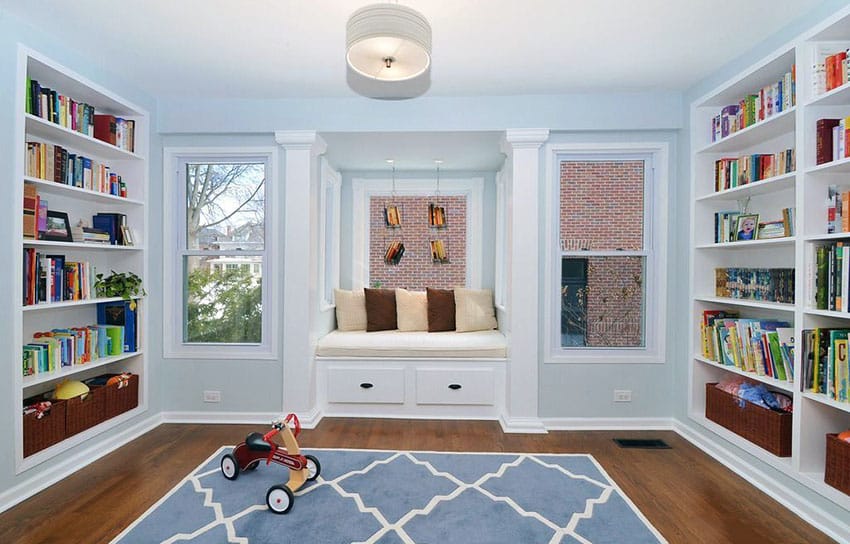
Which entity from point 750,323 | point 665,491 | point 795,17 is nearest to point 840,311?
point 750,323

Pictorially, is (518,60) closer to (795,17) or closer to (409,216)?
(795,17)

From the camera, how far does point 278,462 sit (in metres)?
2.60

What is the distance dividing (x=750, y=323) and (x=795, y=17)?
5.66ft

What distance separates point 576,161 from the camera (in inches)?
145

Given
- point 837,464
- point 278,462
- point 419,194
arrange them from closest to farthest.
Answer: point 837,464, point 278,462, point 419,194

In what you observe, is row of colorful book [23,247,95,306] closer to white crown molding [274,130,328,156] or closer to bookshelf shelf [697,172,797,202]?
white crown molding [274,130,328,156]

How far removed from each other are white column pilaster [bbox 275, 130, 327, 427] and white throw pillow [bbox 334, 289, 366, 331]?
3.13 ft

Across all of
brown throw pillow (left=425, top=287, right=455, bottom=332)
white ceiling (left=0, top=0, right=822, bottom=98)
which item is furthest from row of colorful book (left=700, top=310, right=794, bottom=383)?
brown throw pillow (left=425, top=287, right=455, bottom=332)

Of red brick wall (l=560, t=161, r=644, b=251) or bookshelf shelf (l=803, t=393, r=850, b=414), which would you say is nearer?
bookshelf shelf (l=803, t=393, r=850, b=414)

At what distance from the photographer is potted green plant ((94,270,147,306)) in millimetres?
3305

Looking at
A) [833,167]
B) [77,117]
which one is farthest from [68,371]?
[833,167]

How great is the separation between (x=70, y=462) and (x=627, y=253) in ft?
13.3

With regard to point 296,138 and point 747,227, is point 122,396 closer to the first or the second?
point 296,138

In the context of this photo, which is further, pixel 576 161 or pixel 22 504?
pixel 576 161
